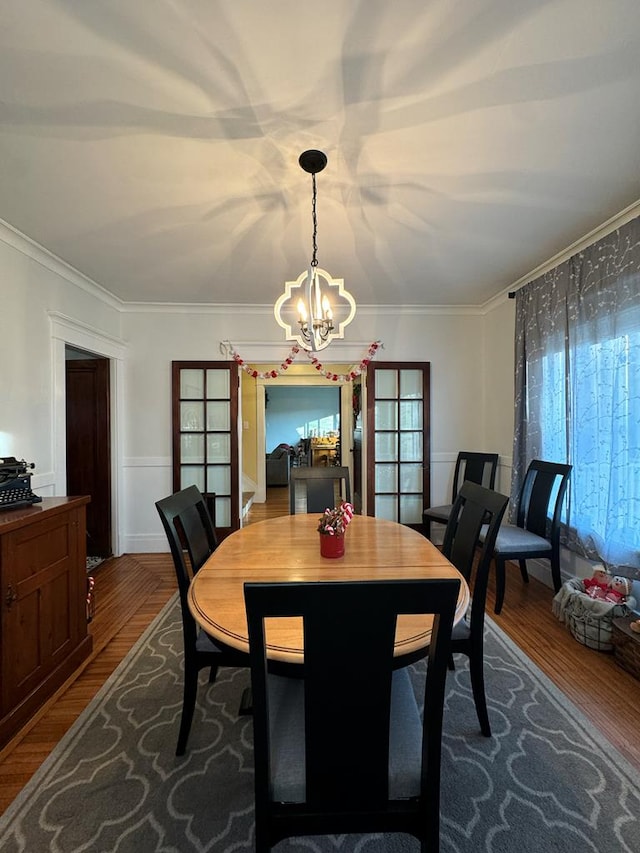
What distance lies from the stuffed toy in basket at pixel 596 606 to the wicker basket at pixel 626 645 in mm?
39

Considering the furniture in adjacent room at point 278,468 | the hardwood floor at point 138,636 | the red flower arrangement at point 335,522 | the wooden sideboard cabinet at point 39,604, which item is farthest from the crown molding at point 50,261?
the furniture in adjacent room at point 278,468

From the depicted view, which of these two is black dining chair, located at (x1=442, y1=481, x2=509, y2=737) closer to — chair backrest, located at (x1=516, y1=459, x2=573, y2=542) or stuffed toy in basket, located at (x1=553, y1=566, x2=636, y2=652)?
stuffed toy in basket, located at (x1=553, y1=566, x2=636, y2=652)

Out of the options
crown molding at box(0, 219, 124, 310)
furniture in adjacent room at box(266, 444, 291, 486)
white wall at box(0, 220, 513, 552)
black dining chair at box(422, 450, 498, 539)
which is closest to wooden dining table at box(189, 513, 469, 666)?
black dining chair at box(422, 450, 498, 539)

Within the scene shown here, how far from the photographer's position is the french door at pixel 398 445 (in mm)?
4094

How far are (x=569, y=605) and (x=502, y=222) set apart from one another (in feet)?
7.98

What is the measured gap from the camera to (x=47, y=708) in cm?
179

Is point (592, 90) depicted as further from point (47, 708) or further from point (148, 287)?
point (47, 708)

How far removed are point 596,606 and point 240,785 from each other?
208cm

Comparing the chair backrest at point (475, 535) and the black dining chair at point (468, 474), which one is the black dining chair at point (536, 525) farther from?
the chair backrest at point (475, 535)

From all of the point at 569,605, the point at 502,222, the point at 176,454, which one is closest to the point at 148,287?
the point at 176,454

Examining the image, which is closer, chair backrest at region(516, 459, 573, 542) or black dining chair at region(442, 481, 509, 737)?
black dining chair at region(442, 481, 509, 737)

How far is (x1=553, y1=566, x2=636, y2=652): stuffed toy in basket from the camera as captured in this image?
214cm

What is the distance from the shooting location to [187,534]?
5.75 ft

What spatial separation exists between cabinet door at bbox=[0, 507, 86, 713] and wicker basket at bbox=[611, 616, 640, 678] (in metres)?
2.97
